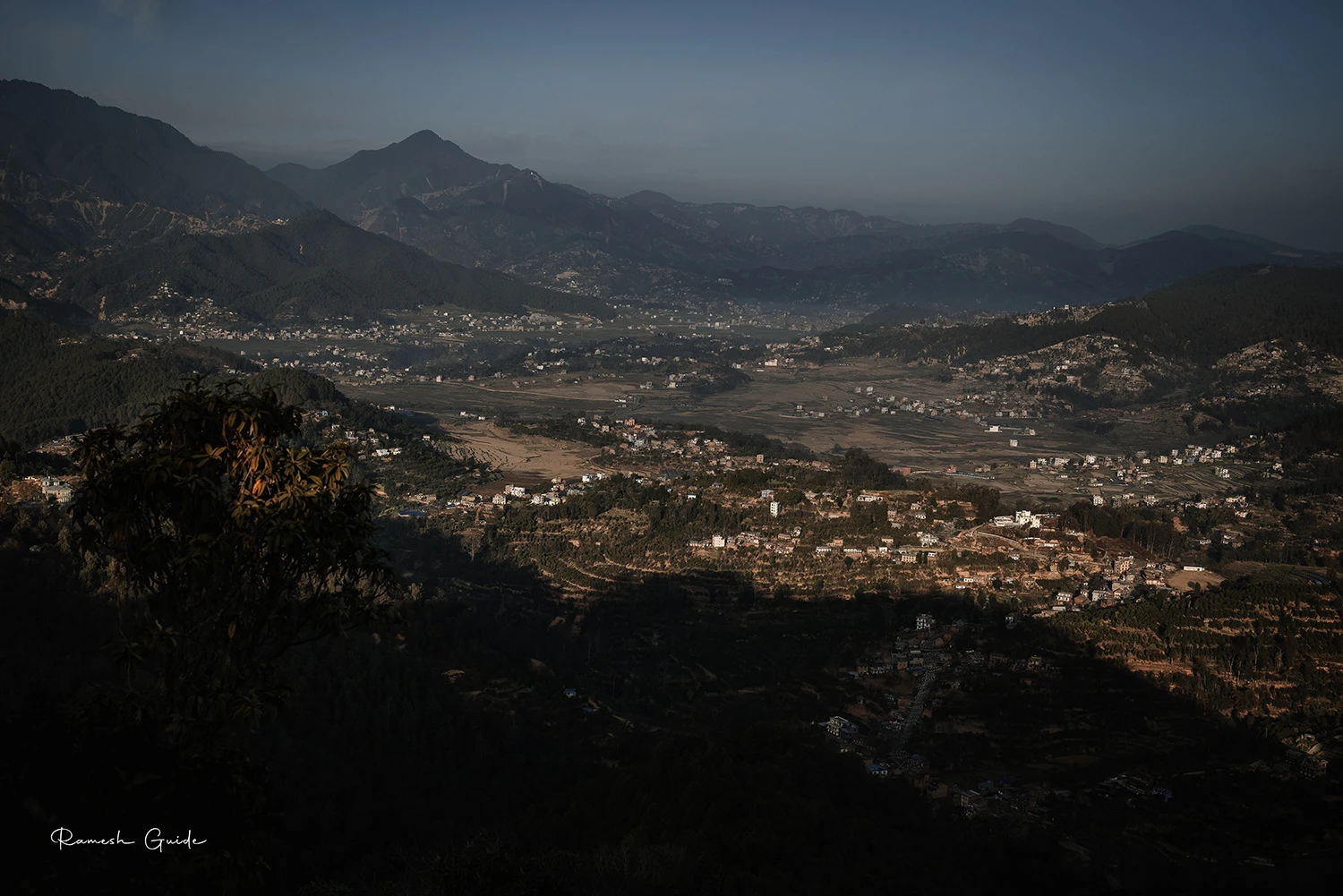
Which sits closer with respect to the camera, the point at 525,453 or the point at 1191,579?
the point at 1191,579

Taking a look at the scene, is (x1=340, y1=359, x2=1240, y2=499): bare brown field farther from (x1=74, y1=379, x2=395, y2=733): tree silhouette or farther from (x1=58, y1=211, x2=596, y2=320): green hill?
(x1=58, y1=211, x2=596, y2=320): green hill

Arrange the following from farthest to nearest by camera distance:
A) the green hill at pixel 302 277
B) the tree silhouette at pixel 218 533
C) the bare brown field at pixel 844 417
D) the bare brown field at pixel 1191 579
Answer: the green hill at pixel 302 277 → the bare brown field at pixel 844 417 → the bare brown field at pixel 1191 579 → the tree silhouette at pixel 218 533

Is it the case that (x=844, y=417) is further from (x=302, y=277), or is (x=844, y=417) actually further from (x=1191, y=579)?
(x=302, y=277)

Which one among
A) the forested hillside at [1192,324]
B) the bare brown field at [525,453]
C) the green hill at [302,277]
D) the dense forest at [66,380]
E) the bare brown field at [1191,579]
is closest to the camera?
the bare brown field at [1191,579]

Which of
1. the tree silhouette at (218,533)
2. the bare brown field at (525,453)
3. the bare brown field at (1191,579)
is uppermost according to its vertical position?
the tree silhouette at (218,533)

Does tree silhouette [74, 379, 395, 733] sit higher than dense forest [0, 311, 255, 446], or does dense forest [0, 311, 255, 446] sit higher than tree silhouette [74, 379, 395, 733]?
tree silhouette [74, 379, 395, 733]

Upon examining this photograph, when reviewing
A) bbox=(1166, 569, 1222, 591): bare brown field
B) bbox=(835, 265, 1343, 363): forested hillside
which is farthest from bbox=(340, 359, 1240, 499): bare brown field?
bbox=(1166, 569, 1222, 591): bare brown field

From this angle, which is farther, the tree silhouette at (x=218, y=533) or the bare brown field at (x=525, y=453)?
the bare brown field at (x=525, y=453)

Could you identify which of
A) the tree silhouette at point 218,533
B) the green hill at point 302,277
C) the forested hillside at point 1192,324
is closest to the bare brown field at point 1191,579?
the tree silhouette at point 218,533

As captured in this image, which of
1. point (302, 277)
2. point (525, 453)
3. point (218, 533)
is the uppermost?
point (302, 277)

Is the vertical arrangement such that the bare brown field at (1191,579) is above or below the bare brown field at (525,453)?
above

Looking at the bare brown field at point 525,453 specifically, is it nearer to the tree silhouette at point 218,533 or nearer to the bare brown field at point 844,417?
the bare brown field at point 844,417

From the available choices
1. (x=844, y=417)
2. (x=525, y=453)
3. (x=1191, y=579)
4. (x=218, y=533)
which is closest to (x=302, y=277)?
(x=844, y=417)
